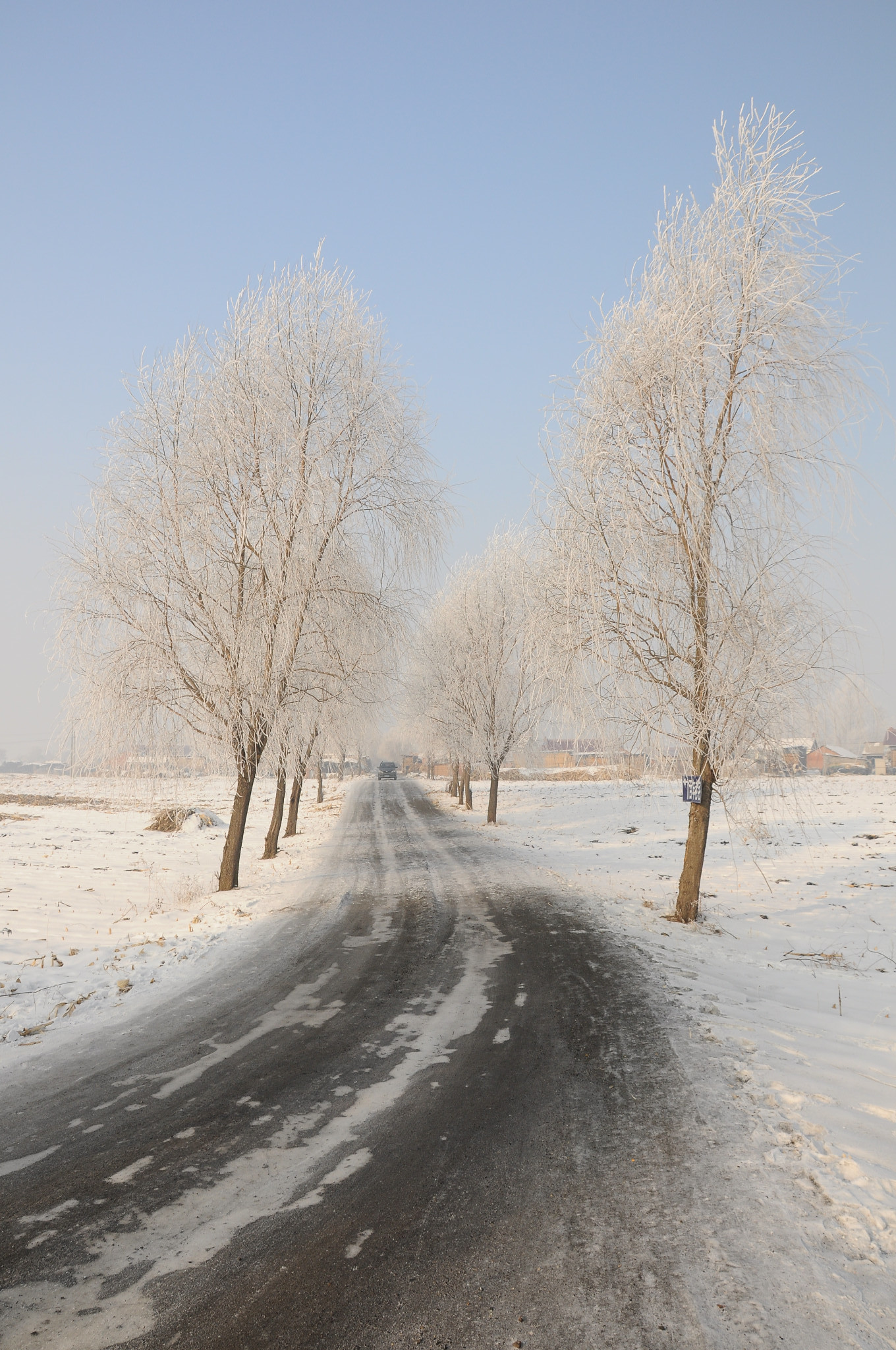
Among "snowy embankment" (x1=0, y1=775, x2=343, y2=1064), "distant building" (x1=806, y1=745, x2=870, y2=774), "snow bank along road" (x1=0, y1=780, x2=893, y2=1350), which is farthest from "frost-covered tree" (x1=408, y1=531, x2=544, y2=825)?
"distant building" (x1=806, y1=745, x2=870, y2=774)

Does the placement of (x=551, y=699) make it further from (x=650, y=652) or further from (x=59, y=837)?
(x=59, y=837)

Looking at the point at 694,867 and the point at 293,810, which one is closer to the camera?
the point at 694,867

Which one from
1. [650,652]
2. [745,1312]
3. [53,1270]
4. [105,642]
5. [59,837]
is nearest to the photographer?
[745,1312]

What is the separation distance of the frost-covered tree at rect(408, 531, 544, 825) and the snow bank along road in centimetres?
1842

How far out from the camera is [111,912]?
34.6 feet

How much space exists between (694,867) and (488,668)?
16.0m

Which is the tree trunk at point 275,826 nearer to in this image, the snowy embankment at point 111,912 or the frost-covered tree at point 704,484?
the snowy embankment at point 111,912

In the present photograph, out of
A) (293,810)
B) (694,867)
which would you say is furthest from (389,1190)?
(293,810)

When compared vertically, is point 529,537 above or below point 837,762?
above

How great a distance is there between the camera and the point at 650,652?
9125 mm

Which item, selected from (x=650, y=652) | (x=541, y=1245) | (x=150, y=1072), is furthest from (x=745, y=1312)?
(x=650, y=652)

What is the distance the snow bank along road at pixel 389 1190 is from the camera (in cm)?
240

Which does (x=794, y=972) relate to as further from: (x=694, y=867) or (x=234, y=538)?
(x=234, y=538)

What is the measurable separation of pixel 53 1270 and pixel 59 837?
872 inches
